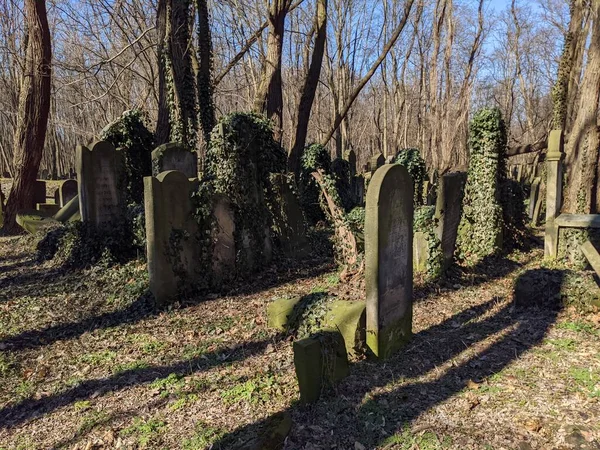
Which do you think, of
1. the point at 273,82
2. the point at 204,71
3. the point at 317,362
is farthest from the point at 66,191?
the point at 317,362

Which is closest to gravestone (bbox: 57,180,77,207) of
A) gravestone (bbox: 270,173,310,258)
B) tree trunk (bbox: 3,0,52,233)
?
tree trunk (bbox: 3,0,52,233)

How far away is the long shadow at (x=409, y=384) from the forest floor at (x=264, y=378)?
0.01 metres

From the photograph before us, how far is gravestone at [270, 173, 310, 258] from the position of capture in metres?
8.26

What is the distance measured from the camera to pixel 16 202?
1307 cm

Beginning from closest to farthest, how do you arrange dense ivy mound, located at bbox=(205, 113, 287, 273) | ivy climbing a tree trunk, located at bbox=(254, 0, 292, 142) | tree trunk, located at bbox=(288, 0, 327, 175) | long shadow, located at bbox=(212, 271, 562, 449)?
long shadow, located at bbox=(212, 271, 562, 449)
dense ivy mound, located at bbox=(205, 113, 287, 273)
ivy climbing a tree trunk, located at bbox=(254, 0, 292, 142)
tree trunk, located at bbox=(288, 0, 327, 175)

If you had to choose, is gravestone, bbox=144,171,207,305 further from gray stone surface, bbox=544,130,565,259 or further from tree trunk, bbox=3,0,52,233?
tree trunk, bbox=3,0,52,233

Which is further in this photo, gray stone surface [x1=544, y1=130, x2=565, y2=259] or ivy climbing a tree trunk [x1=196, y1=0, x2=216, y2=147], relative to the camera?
ivy climbing a tree trunk [x1=196, y1=0, x2=216, y2=147]

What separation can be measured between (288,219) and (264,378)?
4.82 m

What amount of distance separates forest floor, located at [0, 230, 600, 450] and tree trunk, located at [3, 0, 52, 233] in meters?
7.72

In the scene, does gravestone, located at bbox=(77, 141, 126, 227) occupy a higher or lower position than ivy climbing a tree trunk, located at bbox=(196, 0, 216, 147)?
lower

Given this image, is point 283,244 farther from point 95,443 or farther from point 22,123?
point 22,123

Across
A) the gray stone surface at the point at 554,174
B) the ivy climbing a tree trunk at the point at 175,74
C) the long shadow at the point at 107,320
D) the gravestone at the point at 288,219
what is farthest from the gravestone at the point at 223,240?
the gray stone surface at the point at 554,174

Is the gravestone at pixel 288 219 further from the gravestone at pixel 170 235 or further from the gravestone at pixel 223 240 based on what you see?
the gravestone at pixel 170 235

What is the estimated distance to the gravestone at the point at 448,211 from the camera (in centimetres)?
735
